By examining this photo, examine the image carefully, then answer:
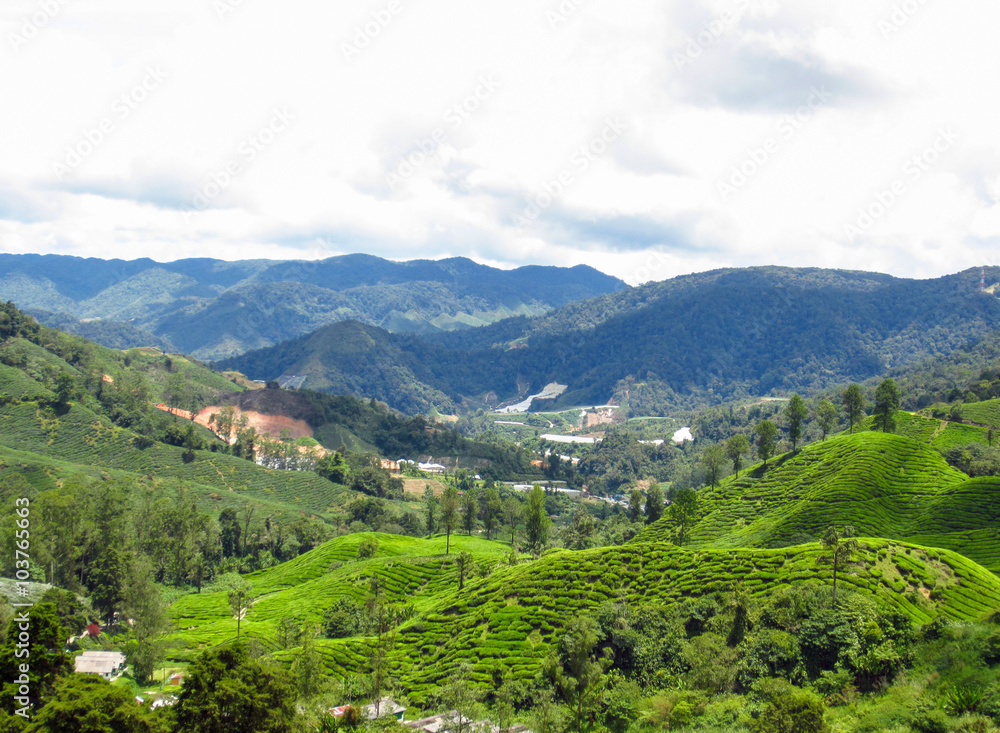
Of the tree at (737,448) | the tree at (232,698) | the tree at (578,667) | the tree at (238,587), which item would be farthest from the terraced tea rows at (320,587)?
the tree at (737,448)

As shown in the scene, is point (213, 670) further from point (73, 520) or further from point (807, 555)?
point (73, 520)

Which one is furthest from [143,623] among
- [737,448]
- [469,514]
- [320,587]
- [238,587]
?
[737,448]

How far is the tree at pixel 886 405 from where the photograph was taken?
125 m

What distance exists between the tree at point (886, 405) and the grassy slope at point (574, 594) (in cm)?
6798

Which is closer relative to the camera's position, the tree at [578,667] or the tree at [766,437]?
the tree at [578,667]

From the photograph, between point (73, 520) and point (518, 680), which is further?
point (73, 520)

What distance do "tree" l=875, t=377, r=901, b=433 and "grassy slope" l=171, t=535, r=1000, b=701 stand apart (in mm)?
67983

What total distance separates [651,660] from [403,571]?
46.0 meters

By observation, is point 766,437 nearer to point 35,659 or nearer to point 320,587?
point 320,587

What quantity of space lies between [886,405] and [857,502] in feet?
149

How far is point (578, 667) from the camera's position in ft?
167

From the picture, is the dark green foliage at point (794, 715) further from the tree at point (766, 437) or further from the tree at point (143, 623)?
the tree at point (766, 437)

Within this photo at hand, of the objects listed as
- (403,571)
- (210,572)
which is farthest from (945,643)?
(210,572)

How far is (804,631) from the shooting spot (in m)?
47.7
